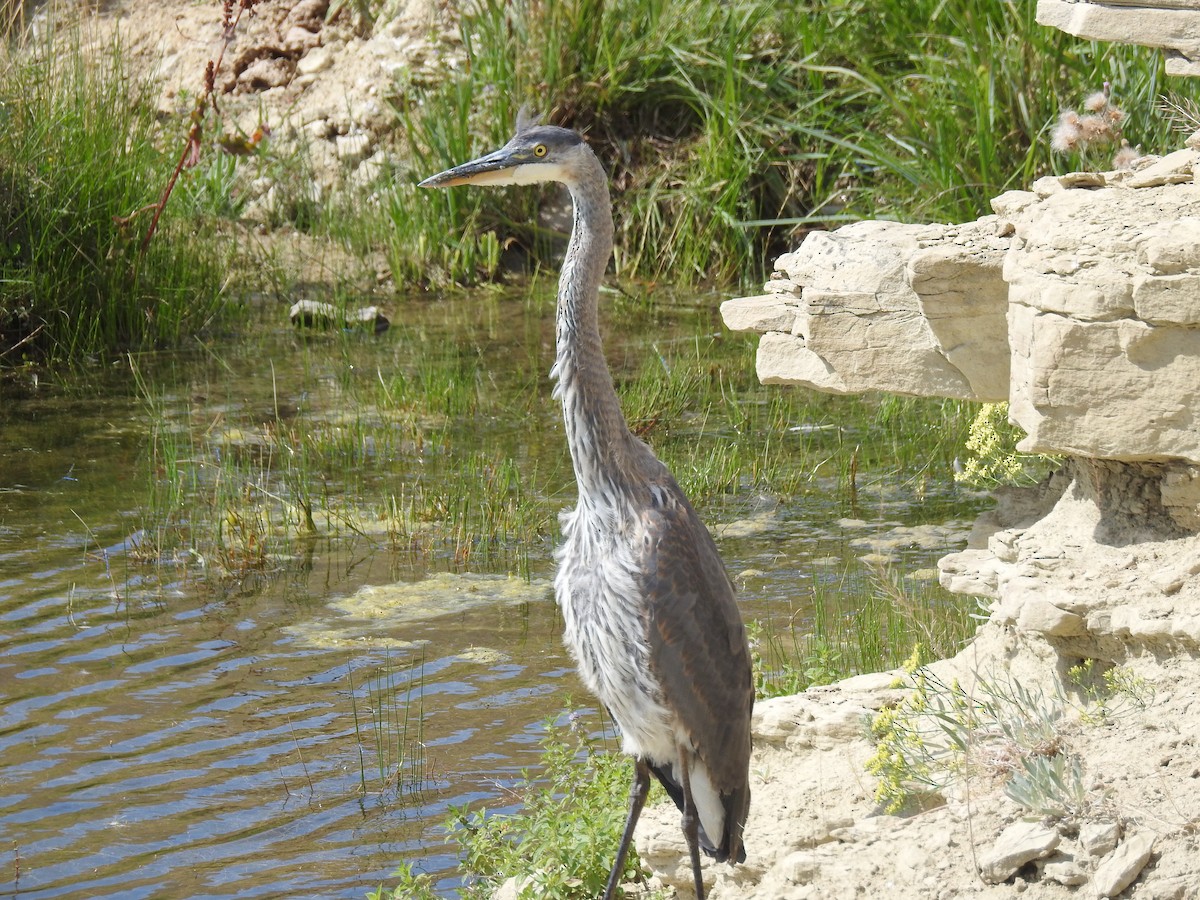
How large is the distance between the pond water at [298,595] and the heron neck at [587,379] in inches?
50.7

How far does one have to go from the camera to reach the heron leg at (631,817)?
13.4 ft

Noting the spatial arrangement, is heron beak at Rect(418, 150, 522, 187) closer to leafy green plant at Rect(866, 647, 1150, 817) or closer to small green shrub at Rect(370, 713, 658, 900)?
small green shrub at Rect(370, 713, 658, 900)

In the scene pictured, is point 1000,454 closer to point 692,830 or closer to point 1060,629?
point 1060,629

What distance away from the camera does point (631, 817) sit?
13.8 feet

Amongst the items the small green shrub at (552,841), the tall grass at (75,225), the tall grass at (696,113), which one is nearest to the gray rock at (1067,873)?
the small green shrub at (552,841)

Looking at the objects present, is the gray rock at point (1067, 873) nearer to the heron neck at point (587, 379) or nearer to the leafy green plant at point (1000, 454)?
the heron neck at point (587, 379)

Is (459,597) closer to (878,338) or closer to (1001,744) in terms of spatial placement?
(878,338)

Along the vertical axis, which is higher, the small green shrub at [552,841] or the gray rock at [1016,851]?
the gray rock at [1016,851]

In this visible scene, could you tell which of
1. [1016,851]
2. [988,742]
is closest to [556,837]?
[988,742]

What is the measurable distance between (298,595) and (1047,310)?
3690 millimetres

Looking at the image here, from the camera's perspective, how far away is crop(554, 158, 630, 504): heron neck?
429cm

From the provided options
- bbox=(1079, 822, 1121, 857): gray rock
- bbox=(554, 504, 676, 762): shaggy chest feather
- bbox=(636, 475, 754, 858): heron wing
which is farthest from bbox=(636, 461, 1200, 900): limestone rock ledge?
bbox=(554, 504, 676, 762): shaggy chest feather

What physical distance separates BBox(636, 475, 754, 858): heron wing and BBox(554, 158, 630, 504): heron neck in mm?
236

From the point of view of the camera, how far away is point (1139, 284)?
3.72 metres
